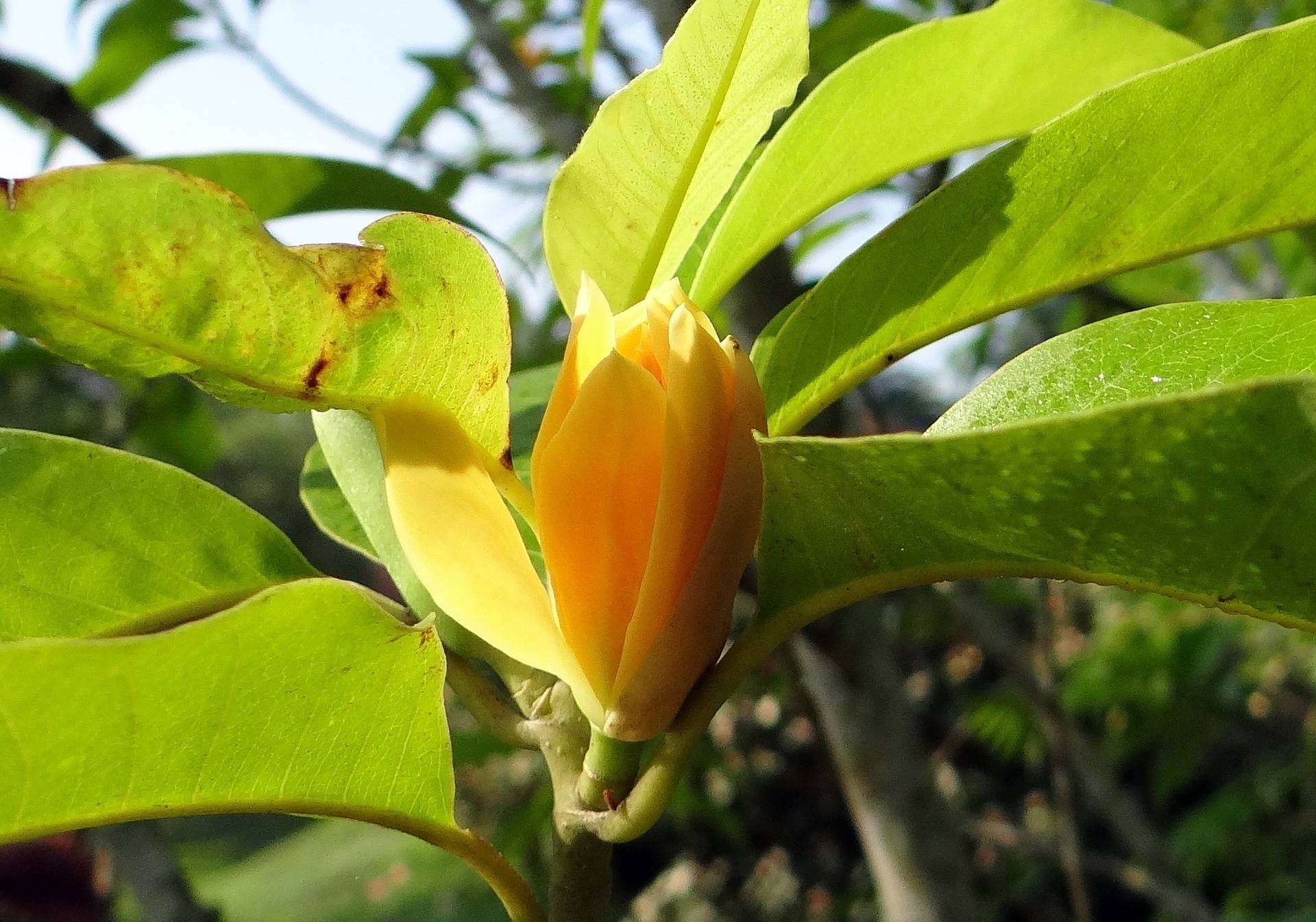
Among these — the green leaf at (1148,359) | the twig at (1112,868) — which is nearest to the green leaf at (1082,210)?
the green leaf at (1148,359)

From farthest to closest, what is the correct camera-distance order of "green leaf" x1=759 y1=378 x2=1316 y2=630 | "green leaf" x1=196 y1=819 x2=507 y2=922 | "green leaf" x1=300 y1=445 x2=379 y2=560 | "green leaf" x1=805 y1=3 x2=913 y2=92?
1. "green leaf" x1=196 y1=819 x2=507 y2=922
2. "green leaf" x1=805 y1=3 x2=913 y2=92
3. "green leaf" x1=300 y1=445 x2=379 y2=560
4. "green leaf" x1=759 y1=378 x2=1316 y2=630

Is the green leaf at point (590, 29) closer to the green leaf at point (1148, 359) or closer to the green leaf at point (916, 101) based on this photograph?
the green leaf at point (916, 101)

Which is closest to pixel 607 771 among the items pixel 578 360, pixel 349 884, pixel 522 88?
pixel 578 360

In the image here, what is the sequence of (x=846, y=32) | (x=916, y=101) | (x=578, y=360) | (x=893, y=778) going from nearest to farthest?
1. (x=578, y=360)
2. (x=916, y=101)
3. (x=893, y=778)
4. (x=846, y=32)

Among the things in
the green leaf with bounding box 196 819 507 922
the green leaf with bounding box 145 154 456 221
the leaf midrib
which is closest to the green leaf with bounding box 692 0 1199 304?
the leaf midrib

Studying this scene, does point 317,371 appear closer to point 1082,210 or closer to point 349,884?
point 1082,210

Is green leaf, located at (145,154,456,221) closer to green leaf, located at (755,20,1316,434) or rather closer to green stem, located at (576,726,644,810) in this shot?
green leaf, located at (755,20,1316,434)
